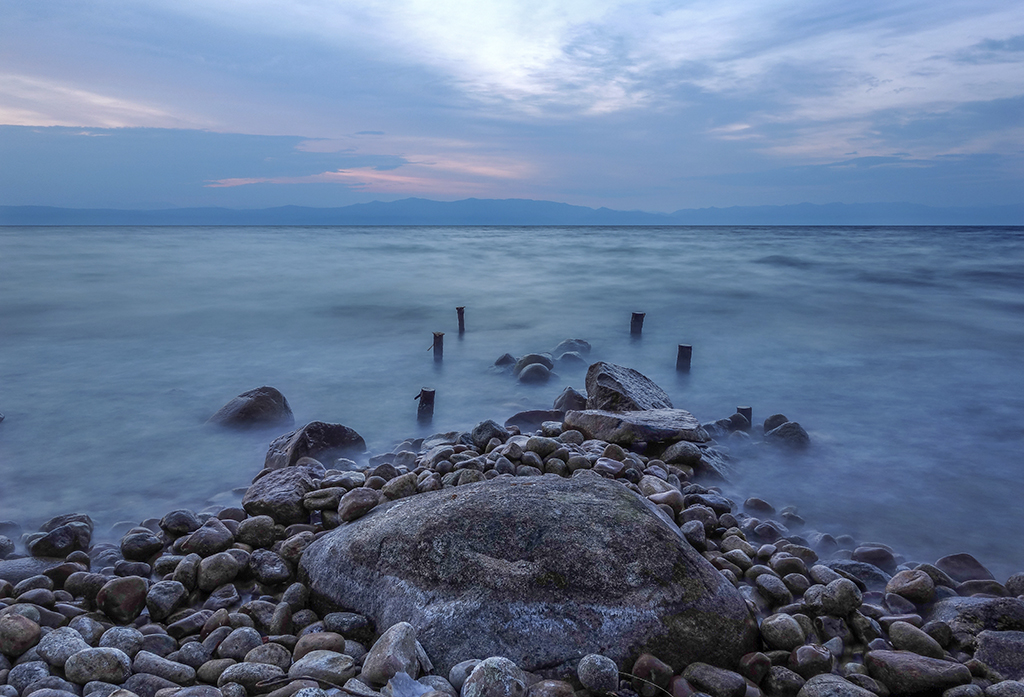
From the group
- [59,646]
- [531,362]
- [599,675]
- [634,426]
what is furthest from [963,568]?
[531,362]

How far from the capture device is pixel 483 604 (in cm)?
239

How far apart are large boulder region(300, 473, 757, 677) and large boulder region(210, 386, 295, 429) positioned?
3684 mm

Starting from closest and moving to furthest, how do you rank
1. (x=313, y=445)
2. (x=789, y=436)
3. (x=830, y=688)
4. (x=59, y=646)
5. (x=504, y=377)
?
(x=830, y=688) → (x=59, y=646) → (x=313, y=445) → (x=789, y=436) → (x=504, y=377)

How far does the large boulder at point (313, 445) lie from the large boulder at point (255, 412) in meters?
0.81

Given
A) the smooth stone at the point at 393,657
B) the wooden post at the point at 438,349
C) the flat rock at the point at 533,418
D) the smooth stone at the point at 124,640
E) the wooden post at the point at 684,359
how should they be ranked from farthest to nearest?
the wooden post at the point at 438,349, the wooden post at the point at 684,359, the flat rock at the point at 533,418, the smooth stone at the point at 124,640, the smooth stone at the point at 393,657

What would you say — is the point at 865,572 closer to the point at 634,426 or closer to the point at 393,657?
the point at 634,426

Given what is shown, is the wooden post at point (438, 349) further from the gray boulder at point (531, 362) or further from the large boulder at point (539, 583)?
the large boulder at point (539, 583)

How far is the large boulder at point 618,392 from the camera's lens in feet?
18.1

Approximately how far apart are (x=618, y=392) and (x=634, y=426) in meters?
0.65

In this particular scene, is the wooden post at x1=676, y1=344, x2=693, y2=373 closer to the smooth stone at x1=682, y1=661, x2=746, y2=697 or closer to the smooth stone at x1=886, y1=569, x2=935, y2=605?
the smooth stone at x1=886, y1=569, x2=935, y2=605

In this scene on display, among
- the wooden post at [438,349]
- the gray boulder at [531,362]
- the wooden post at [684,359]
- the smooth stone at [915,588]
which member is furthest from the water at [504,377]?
the smooth stone at [915,588]

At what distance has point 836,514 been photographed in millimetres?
4441

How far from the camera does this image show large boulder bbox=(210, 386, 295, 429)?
618cm

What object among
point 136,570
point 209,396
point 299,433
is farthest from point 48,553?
point 209,396
